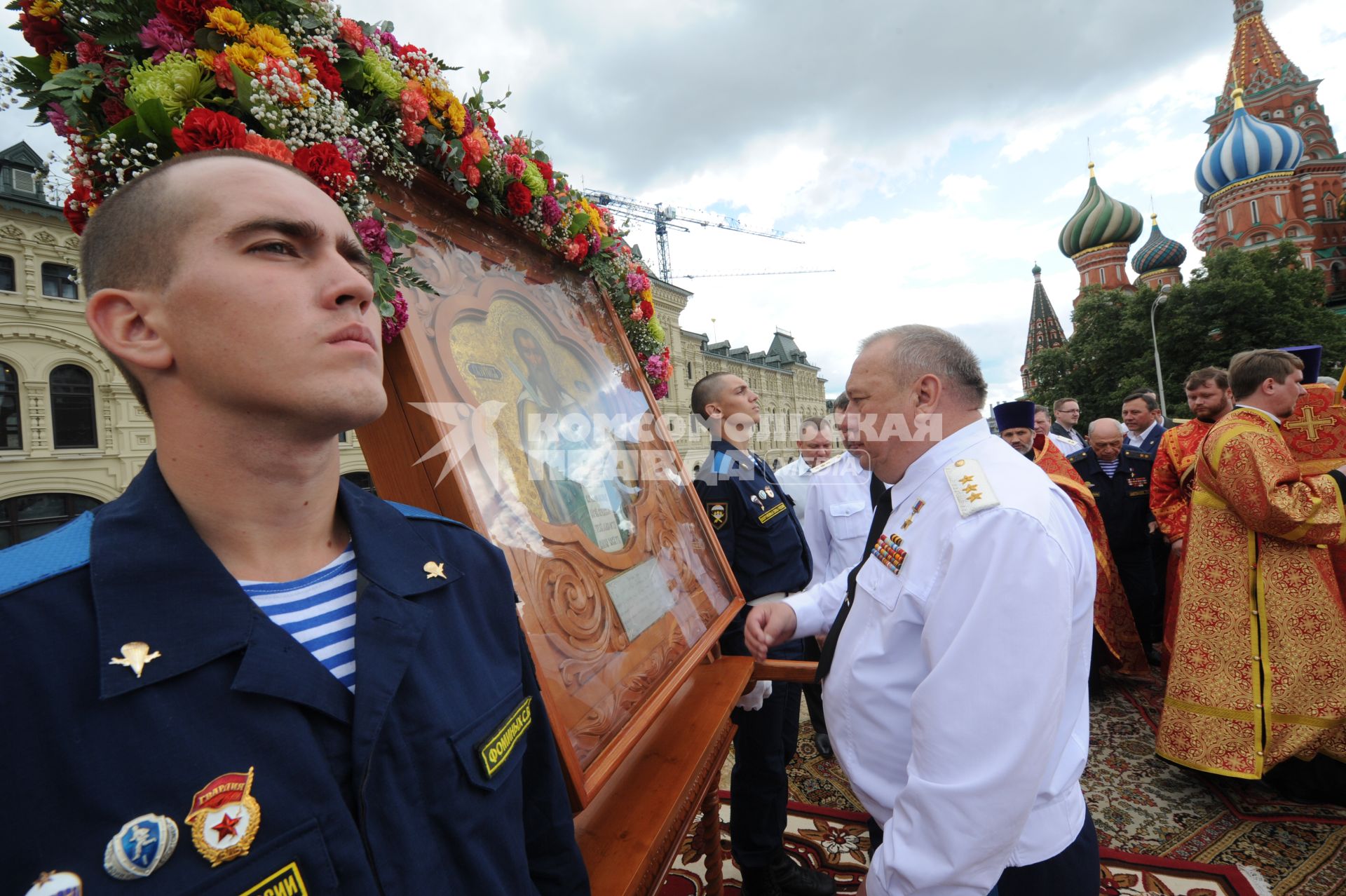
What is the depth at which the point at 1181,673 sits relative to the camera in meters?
3.98

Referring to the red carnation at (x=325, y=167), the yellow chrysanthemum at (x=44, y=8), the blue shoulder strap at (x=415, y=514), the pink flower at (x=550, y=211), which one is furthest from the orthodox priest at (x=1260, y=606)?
the yellow chrysanthemum at (x=44, y=8)

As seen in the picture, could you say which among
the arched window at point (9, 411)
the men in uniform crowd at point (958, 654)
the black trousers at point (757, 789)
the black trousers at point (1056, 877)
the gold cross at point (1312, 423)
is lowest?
the black trousers at point (757, 789)

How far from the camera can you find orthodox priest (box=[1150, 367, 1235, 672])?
4961 mm

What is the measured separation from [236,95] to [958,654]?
2.11 meters

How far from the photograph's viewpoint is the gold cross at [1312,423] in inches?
153

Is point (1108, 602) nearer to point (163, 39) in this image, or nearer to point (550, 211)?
point (550, 211)

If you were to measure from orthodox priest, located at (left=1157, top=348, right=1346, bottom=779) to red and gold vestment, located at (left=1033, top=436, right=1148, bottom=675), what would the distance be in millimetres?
1376

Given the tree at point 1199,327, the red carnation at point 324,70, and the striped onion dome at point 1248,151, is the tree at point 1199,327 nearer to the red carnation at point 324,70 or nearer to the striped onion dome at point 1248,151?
the striped onion dome at point 1248,151

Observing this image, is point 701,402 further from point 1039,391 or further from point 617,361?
point 1039,391

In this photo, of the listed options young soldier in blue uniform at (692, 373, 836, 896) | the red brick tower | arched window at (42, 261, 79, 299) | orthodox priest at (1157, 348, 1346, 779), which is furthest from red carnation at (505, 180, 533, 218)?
the red brick tower

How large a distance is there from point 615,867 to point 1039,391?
32.9m

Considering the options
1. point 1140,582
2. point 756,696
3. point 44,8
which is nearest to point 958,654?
point 756,696

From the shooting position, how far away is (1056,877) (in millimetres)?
1690

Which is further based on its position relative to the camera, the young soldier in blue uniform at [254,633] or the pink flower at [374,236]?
the pink flower at [374,236]
